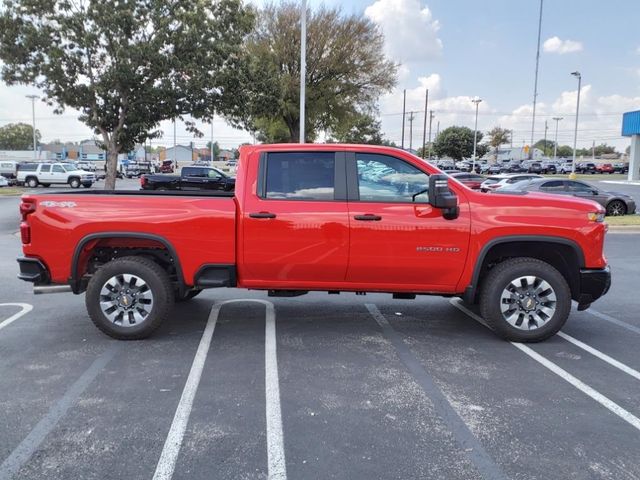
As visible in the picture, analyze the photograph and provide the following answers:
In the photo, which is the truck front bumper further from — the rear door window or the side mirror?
the rear door window

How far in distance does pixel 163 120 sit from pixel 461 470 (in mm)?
19196

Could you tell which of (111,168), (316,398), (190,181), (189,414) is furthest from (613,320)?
(190,181)

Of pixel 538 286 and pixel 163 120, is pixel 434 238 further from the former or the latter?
pixel 163 120

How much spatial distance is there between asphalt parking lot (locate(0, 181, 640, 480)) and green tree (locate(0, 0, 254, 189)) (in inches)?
536

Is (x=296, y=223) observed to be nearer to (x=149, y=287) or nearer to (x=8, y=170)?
(x=149, y=287)

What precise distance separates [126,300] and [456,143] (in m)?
80.4

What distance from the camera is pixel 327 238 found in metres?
5.15

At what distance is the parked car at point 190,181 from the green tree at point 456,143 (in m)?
60.9

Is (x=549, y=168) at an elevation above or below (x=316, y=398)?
above

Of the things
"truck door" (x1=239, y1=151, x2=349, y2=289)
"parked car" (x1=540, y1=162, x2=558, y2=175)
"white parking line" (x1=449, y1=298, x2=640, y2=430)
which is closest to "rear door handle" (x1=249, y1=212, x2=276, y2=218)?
"truck door" (x1=239, y1=151, x2=349, y2=289)

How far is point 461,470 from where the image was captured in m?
3.10

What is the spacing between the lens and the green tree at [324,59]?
3200 centimetres

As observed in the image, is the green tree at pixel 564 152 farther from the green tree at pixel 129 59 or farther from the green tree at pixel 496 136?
the green tree at pixel 129 59

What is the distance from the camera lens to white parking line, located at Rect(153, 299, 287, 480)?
3111 mm
